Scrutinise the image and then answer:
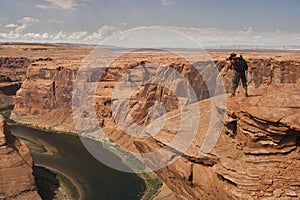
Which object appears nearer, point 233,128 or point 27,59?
point 233,128

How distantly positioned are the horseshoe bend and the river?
12.0 ft

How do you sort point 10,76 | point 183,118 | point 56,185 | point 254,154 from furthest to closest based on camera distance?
point 10,76, point 56,185, point 183,118, point 254,154

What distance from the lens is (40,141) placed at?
7594 cm

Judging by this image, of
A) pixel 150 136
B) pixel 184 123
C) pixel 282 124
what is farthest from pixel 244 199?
pixel 150 136

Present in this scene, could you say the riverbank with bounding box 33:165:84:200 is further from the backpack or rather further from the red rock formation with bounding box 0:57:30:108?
the red rock formation with bounding box 0:57:30:108

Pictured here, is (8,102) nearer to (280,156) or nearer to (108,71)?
(108,71)

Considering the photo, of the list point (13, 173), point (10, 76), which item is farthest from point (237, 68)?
point (10, 76)

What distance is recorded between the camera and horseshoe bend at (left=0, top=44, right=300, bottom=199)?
13667 mm

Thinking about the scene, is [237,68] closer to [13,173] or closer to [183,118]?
[183,118]

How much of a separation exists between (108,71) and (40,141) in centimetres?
2332

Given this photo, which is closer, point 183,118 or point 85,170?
point 183,118

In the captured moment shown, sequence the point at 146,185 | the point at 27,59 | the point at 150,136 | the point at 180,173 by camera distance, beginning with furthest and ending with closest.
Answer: the point at 27,59, the point at 146,185, the point at 150,136, the point at 180,173

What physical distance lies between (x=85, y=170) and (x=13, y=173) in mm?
15387

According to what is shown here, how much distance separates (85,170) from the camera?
2218 inches
